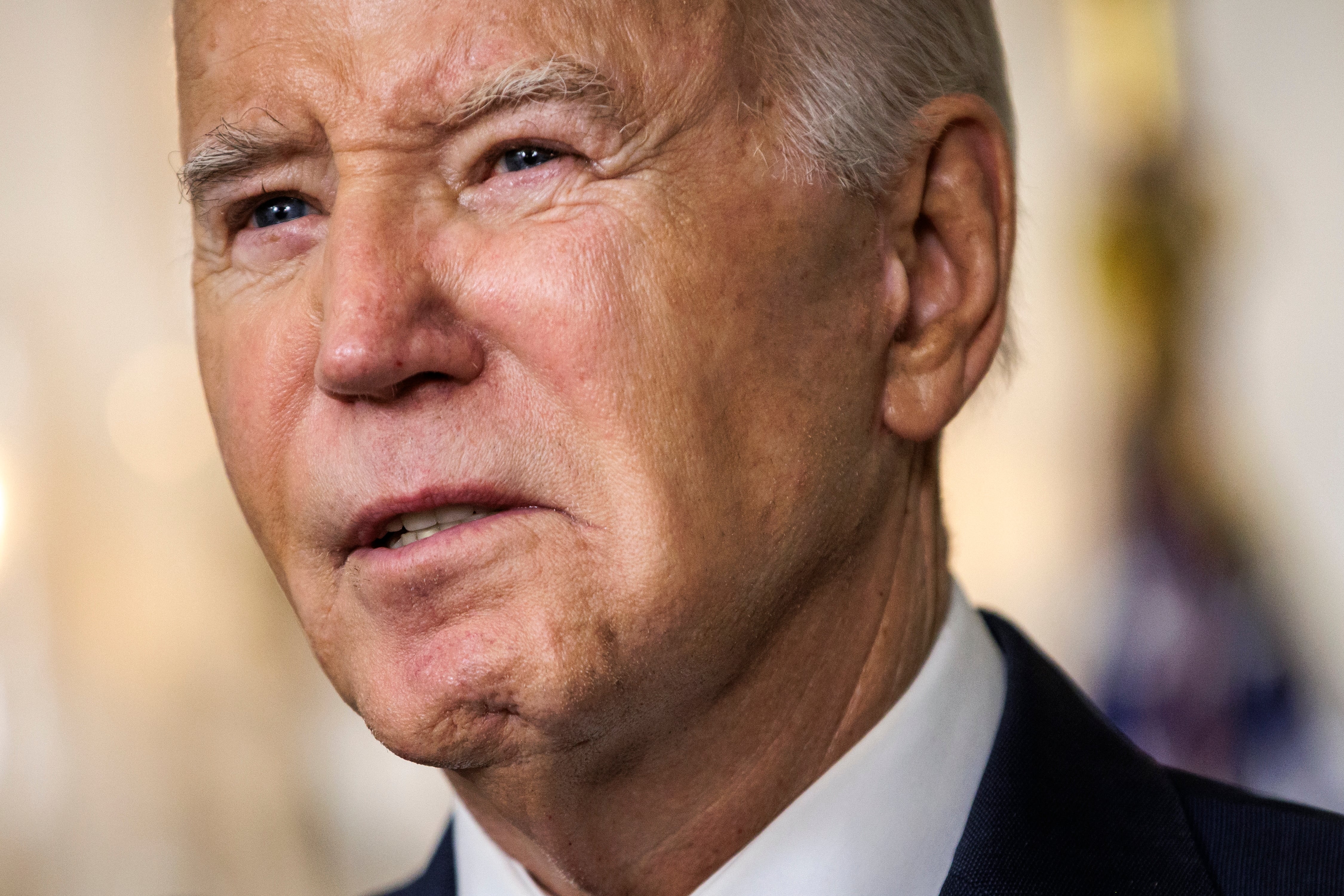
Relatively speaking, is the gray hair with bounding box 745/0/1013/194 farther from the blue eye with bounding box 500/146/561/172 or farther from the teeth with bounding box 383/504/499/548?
the teeth with bounding box 383/504/499/548

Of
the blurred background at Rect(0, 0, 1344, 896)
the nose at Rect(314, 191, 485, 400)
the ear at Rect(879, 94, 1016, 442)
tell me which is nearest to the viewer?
the nose at Rect(314, 191, 485, 400)

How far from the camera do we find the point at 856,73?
1603mm

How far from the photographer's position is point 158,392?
423 cm

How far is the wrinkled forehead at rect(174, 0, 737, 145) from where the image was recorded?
140 cm

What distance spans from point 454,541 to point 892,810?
24.1 inches

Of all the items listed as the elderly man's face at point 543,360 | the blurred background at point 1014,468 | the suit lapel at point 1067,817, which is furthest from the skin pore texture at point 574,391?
the blurred background at point 1014,468

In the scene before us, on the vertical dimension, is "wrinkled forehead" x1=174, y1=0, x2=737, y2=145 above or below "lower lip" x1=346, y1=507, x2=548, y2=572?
above

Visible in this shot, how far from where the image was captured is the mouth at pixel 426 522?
1440mm

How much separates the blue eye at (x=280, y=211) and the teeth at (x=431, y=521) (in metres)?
0.41

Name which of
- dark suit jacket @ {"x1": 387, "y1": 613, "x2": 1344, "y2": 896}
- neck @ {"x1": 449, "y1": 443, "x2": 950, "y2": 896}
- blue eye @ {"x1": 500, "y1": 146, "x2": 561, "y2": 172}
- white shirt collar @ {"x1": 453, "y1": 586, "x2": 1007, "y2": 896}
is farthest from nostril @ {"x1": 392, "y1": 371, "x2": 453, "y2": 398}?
dark suit jacket @ {"x1": 387, "y1": 613, "x2": 1344, "y2": 896}

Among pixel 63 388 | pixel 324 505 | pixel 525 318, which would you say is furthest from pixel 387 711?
pixel 63 388

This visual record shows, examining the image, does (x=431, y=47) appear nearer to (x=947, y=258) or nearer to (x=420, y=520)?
(x=420, y=520)

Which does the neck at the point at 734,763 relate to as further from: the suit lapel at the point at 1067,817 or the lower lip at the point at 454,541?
the lower lip at the point at 454,541

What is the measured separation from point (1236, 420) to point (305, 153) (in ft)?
9.36
